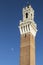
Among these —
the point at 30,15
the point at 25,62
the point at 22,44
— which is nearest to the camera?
the point at 25,62

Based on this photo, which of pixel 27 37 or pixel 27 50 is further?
pixel 27 37

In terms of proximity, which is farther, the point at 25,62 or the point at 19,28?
the point at 19,28

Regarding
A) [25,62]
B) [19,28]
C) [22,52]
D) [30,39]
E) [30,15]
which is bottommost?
[25,62]

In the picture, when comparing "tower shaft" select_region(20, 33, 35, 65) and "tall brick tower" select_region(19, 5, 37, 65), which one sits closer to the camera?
"tower shaft" select_region(20, 33, 35, 65)

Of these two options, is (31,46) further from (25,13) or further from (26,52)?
(25,13)

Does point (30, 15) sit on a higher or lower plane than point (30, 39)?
higher

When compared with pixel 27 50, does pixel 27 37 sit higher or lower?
higher

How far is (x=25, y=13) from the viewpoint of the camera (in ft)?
102

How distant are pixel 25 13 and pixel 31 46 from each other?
21.2 feet

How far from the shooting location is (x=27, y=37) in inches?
1110

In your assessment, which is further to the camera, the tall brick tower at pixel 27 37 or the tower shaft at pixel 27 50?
the tall brick tower at pixel 27 37

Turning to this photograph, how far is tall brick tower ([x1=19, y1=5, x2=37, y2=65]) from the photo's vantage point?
2680 centimetres

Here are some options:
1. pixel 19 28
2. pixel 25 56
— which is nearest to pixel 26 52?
pixel 25 56

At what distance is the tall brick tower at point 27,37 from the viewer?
1055 inches
